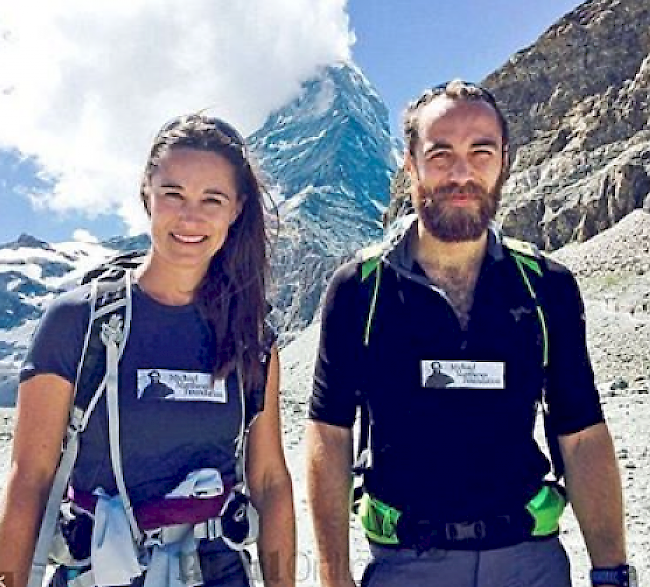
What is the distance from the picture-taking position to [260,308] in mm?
4055

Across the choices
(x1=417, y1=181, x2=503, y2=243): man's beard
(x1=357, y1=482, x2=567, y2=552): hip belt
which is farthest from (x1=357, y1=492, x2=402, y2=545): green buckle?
(x1=417, y1=181, x2=503, y2=243): man's beard

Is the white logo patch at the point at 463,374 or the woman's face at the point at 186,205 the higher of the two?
the woman's face at the point at 186,205

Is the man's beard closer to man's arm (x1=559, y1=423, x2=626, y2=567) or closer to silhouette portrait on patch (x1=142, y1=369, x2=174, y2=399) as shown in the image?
man's arm (x1=559, y1=423, x2=626, y2=567)

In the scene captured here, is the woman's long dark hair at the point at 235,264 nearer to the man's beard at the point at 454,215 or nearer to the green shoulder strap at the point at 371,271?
the green shoulder strap at the point at 371,271

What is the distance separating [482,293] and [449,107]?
85cm

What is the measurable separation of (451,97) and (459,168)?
0.34m

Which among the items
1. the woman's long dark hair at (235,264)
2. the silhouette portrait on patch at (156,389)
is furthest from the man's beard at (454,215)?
the silhouette portrait on patch at (156,389)

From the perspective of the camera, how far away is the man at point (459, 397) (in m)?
3.80

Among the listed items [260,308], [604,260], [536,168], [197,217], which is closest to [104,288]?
[197,217]

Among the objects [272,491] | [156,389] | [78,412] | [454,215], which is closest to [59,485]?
[78,412]

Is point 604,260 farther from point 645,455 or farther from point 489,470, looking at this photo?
point 489,470

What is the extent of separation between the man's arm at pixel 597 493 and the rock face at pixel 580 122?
72.5 m

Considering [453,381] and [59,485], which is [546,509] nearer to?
[453,381]

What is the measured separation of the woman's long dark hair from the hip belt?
31.9 inches
